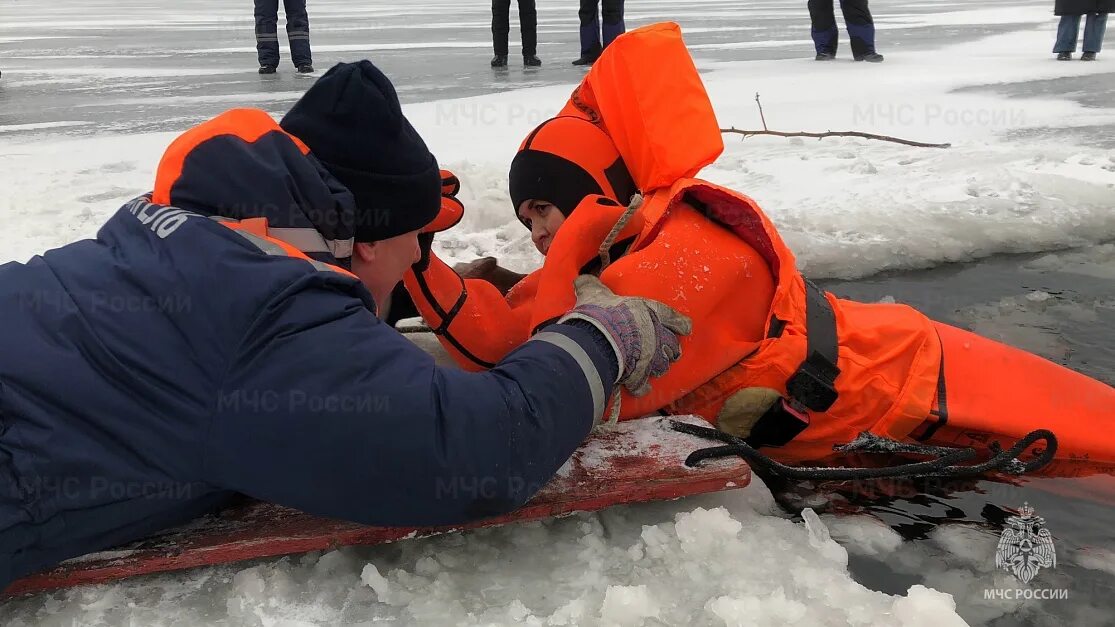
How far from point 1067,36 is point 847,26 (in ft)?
7.26

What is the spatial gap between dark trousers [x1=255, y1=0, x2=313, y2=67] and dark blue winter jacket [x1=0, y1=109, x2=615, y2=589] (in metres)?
7.26

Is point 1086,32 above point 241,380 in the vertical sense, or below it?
above

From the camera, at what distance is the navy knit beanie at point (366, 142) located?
1532 mm

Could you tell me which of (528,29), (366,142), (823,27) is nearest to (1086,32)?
(823,27)

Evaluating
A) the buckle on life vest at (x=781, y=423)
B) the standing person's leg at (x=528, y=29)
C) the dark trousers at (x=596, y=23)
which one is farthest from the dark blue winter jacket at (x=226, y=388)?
the standing person's leg at (x=528, y=29)

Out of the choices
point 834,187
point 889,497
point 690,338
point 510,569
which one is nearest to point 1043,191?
point 834,187

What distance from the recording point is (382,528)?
1.66 m

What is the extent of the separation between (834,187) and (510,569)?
11.9ft

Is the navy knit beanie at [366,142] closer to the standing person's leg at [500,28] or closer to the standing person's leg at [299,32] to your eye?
the standing person's leg at [299,32]

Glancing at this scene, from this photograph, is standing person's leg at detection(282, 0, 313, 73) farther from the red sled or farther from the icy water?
the red sled

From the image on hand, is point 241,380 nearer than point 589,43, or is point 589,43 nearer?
point 241,380

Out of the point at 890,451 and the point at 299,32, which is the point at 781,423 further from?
the point at 299,32

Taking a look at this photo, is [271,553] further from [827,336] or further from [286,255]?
[827,336]

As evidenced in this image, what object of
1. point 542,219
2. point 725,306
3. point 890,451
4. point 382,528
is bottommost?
point 890,451
